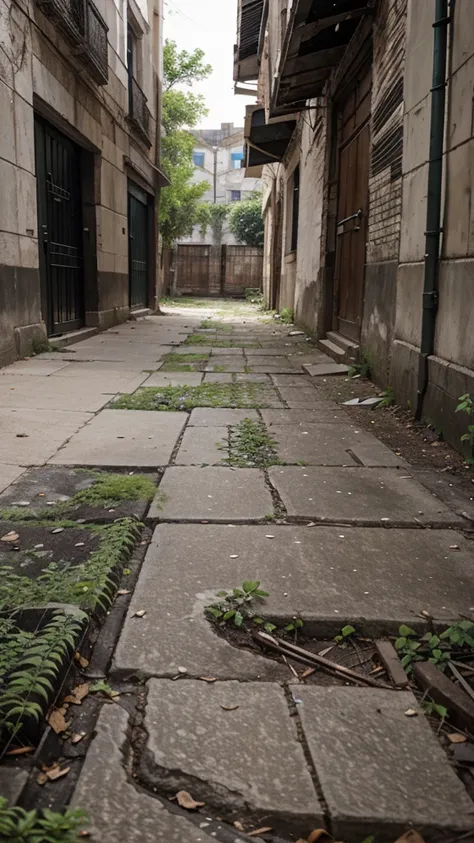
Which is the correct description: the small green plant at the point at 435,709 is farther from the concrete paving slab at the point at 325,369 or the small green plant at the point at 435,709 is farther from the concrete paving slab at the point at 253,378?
the concrete paving slab at the point at 325,369

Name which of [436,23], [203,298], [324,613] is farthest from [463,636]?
[203,298]

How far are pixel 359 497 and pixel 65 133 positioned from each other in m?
6.70

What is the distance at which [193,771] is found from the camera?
3.46 feet

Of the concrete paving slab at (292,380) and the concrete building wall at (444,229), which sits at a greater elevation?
the concrete building wall at (444,229)

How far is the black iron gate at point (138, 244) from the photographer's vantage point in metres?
11.6

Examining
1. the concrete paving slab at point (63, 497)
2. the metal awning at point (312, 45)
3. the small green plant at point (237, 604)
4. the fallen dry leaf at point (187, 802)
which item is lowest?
the fallen dry leaf at point (187, 802)

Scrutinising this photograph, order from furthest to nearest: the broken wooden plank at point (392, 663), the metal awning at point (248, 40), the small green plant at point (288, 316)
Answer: the metal awning at point (248, 40)
the small green plant at point (288, 316)
the broken wooden plank at point (392, 663)

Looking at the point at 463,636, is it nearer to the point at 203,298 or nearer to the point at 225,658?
the point at 225,658

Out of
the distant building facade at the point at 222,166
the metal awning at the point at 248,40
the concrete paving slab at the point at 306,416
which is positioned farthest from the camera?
the distant building facade at the point at 222,166

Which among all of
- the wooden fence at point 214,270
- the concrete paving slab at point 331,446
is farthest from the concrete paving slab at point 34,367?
the wooden fence at point 214,270

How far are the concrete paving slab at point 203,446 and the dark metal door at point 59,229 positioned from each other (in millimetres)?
3962

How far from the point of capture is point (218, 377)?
532 centimetres

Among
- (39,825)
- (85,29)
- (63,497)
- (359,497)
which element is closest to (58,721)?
(39,825)

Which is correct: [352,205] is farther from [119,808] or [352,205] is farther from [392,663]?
[119,808]
